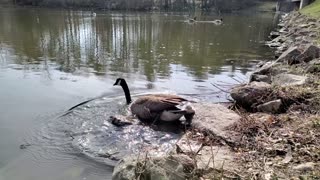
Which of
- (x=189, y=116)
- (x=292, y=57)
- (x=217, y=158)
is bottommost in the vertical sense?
(x=189, y=116)

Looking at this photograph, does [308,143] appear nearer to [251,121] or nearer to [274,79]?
[251,121]

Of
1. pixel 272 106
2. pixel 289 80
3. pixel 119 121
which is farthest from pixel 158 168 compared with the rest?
pixel 289 80

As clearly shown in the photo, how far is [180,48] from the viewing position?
24297 mm

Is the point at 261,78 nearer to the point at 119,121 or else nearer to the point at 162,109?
the point at 162,109

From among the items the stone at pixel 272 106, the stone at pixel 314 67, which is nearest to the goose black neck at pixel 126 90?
the stone at pixel 272 106

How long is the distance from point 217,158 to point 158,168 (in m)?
1.29

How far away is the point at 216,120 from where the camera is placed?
8.37m

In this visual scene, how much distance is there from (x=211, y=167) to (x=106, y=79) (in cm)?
974

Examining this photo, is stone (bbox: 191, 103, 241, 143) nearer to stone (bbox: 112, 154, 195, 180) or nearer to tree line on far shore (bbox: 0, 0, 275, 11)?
stone (bbox: 112, 154, 195, 180)

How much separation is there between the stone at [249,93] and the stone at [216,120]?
704 mm

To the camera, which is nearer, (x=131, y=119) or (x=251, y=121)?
(x=251, y=121)

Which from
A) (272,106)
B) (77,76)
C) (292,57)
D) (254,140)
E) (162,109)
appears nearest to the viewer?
(254,140)

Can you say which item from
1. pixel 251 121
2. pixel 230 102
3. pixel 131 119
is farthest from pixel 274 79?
pixel 131 119

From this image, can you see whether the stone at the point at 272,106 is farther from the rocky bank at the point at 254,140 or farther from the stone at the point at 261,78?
the stone at the point at 261,78
